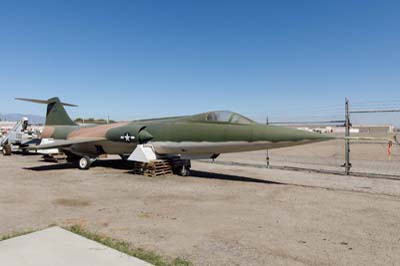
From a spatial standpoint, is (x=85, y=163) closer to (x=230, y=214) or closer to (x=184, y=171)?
(x=184, y=171)

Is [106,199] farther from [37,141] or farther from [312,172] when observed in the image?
[37,141]

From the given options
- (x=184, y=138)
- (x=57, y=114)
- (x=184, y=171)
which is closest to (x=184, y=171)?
(x=184, y=171)

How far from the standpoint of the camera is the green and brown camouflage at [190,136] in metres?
9.66

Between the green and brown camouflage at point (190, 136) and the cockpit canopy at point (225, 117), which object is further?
the cockpit canopy at point (225, 117)

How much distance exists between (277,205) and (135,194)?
4.15m

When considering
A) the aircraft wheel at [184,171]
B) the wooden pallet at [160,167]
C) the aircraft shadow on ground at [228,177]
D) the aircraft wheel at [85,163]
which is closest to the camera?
the aircraft shadow on ground at [228,177]

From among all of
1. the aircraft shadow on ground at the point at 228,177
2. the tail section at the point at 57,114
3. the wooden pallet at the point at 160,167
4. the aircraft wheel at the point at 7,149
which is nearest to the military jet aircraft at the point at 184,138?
the wooden pallet at the point at 160,167

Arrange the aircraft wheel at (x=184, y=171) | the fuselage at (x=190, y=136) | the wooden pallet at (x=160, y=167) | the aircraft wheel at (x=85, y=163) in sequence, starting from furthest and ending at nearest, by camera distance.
Answer: 1. the aircraft wheel at (x=85, y=163)
2. the aircraft wheel at (x=184, y=171)
3. the wooden pallet at (x=160, y=167)
4. the fuselage at (x=190, y=136)

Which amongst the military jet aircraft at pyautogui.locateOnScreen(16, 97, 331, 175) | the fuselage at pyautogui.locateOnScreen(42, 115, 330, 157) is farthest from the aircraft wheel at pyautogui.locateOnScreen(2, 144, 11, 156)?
the fuselage at pyautogui.locateOnScreen(42, 115, 330, 157)

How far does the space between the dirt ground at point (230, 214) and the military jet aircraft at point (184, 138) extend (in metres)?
1.26

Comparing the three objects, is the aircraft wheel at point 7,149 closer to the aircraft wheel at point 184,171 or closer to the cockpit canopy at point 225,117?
the aircraft wheel at point 184,171

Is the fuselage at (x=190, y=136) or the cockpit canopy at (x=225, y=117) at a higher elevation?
the cockpit canopy at (x=225, y=117)

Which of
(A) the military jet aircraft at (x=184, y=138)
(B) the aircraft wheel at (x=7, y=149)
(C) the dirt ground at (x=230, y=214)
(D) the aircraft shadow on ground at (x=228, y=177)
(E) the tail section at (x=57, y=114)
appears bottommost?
(C) the dirt ground at (x=230, y=214)

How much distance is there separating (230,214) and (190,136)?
5112mm
